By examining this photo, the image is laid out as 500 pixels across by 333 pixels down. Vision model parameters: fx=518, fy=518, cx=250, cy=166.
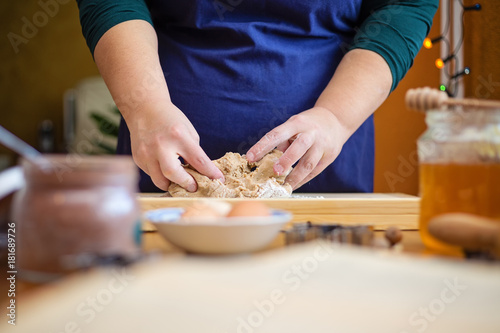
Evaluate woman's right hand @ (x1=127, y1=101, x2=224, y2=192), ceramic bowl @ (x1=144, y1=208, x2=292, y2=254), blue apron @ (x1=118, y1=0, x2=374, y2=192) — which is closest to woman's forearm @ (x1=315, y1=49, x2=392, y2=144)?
blue apron @ (x1=118, y1=0, x2=374, y2=192)

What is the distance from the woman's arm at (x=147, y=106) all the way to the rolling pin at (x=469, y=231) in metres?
0.65

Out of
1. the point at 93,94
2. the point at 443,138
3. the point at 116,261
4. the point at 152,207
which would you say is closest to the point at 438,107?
the point at 443,138

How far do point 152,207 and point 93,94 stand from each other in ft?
13.7

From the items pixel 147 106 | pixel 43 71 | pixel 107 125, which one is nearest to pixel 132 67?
pixel 147 106

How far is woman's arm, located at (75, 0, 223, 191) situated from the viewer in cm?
114

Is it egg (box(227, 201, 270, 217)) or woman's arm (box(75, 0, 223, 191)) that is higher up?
woman's arm (box(75, 0, 223, 191))

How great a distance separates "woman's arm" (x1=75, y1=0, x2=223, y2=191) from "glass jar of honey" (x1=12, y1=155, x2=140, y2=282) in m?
0.62

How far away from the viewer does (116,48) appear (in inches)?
52.2

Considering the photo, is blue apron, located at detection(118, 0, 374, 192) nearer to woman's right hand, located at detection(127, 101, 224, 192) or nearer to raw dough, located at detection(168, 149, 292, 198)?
raw dough, located at detection(168, 149, 292, 198)

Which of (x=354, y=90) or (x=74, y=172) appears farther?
(x=354, y=90)

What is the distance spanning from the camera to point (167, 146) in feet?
3.73

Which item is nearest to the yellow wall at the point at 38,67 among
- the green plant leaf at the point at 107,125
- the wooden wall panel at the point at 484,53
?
the green plant leaf at the point at 107,125

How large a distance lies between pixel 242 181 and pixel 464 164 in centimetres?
72

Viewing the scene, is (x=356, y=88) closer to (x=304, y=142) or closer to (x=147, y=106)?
(x=304, y=142)
